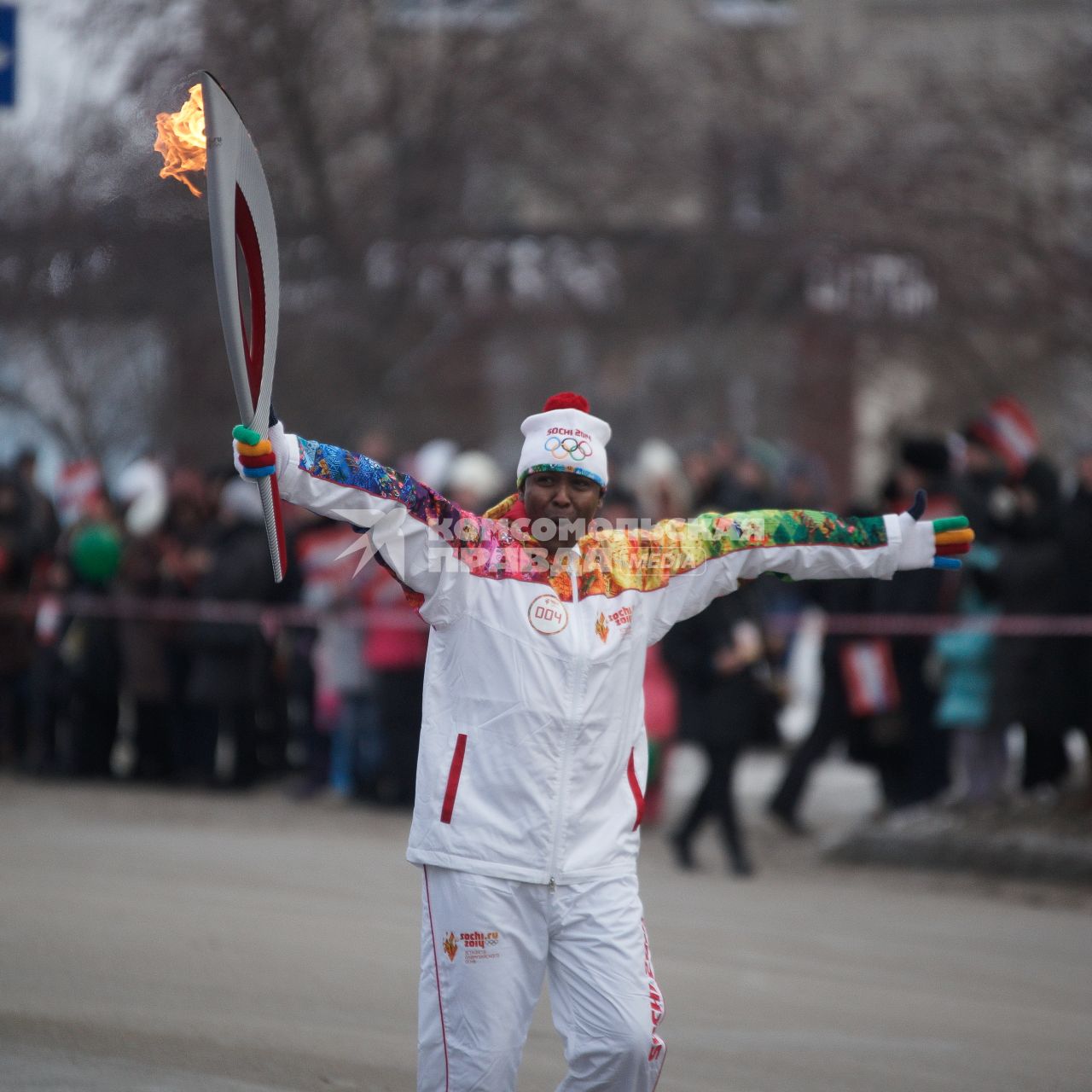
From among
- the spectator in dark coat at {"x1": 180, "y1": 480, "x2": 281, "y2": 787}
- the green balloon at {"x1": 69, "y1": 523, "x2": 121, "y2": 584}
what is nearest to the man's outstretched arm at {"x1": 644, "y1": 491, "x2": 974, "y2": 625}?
the spectator in dark coat at {"x1": 180, "y1": 480, "x2": 281, "y2": 787}

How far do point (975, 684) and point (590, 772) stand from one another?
5.77 m

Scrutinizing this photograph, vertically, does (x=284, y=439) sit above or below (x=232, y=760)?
above

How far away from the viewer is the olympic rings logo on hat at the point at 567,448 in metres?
4.57

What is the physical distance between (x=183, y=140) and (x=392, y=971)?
11.3 feet

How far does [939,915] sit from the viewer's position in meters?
8.26

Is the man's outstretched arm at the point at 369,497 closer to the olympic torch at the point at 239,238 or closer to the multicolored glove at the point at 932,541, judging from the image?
the olympic torch at the point at 239,238

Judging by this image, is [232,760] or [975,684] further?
[232,760]

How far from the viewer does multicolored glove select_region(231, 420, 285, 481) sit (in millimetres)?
4078

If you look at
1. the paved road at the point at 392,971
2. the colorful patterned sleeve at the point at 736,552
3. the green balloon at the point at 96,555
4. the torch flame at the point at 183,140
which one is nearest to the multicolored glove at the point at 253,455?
the torch flame at the point at 183,140

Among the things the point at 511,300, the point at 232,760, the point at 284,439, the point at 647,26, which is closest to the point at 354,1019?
the point at 284,439

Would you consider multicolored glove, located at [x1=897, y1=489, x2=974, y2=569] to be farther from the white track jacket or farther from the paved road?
the paved road

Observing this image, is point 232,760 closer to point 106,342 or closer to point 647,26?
point 106,342

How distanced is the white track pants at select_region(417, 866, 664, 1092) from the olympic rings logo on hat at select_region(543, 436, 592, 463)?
3.35 ft

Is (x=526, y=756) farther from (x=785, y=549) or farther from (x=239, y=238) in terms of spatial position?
(x=239, y=238)
